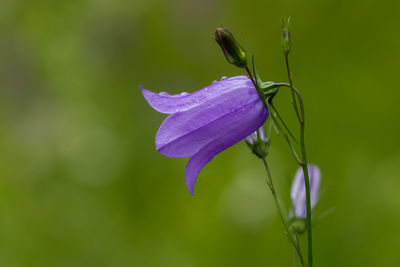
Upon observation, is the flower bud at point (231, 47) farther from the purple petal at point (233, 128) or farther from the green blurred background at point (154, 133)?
the green blurred background at point (154, 133)

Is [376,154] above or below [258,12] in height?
below

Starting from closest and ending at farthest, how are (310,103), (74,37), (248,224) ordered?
1. (248,224)
2. (74,37)
3. (310,103)

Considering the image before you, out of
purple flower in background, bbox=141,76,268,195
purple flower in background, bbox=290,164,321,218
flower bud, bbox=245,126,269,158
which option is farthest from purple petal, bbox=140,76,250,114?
purple flower in background, bbox=290,164,321,218

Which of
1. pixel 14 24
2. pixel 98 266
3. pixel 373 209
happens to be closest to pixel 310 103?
pixel 373 209

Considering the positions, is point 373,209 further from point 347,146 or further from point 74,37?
point 74,37

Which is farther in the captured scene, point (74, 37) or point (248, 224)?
point (74, 37)

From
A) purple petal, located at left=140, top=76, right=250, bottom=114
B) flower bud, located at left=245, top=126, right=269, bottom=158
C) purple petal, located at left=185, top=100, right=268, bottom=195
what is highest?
purple petal, located at left=140, top=76, right=250, bottom=114

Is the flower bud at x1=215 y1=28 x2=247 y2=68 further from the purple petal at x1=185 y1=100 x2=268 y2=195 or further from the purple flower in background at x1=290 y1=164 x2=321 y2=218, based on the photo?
the purple flower in background at x1=290 y1=164 x2=321 y2=218
